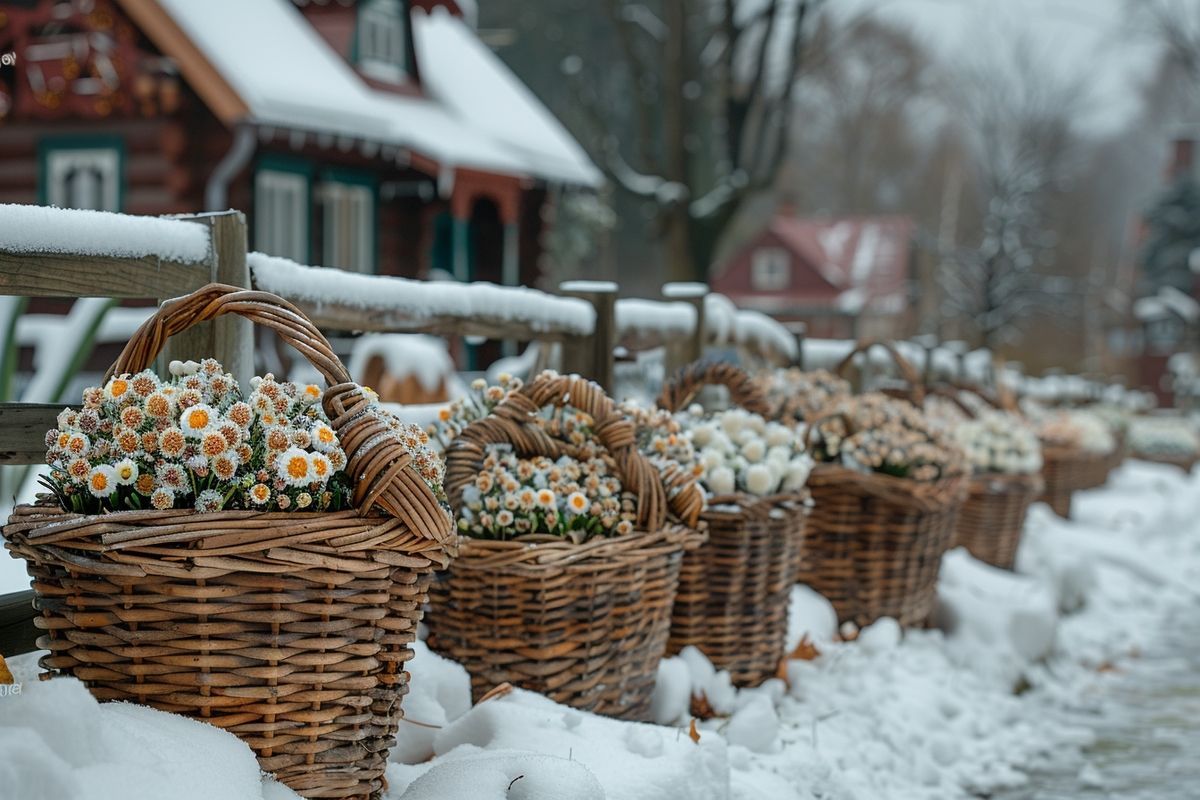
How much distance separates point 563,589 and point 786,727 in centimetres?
106

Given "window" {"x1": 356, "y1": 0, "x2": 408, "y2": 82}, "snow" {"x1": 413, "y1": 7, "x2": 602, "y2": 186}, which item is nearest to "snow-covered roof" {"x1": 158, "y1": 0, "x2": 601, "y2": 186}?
"snow" {"x1": 413, "y1": 7, "x2": 602, "y2": 186}

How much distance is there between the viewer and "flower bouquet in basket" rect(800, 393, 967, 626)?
446cm

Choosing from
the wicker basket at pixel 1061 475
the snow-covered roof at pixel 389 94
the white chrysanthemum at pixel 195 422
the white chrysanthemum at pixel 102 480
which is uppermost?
the snow-covered roof at pixel 389 94

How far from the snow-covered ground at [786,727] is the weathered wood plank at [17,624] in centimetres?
6

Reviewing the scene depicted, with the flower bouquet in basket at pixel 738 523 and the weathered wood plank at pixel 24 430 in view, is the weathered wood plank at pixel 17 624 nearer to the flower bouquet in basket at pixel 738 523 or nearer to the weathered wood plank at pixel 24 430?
the weathered wood plank at pixel 24 430

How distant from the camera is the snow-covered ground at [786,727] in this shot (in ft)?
5.83

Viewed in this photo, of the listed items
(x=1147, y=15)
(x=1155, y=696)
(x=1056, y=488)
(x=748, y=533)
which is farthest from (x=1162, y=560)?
(x=1147, y=15)

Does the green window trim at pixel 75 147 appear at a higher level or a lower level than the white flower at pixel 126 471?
higher

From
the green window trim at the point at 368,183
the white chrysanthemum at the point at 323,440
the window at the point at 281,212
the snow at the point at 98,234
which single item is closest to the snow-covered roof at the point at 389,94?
the green window trim at the point at 368,183

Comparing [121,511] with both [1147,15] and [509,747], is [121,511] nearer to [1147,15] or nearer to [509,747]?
[509,747]

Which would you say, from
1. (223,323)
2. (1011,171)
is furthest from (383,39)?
(1011,171)

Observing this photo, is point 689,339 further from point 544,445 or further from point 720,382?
point 544,445

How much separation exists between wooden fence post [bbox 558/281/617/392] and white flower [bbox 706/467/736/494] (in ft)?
2.42

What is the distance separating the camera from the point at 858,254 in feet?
124
